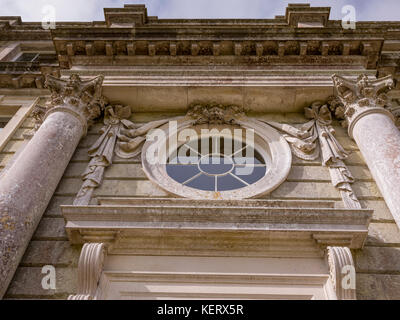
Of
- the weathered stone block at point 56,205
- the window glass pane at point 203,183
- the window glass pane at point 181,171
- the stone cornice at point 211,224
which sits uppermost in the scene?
the window glass pane at point 181,171

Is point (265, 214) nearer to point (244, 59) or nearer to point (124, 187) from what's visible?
point (124, 187)

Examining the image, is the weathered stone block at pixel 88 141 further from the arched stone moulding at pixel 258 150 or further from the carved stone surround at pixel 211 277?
the carved stone surround at pixel 211 277

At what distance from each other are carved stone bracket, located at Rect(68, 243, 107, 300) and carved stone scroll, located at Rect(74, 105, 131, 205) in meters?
1.54

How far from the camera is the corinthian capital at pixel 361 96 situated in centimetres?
855

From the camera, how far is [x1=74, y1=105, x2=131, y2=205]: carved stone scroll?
7.45m

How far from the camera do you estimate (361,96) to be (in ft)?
29.2

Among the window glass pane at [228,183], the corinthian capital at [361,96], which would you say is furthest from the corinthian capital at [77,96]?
the corinthian capital at [361,96]

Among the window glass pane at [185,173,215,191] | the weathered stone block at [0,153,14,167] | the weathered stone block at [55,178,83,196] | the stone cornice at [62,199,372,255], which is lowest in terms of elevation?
the stone cornice at [62,199,372,255]

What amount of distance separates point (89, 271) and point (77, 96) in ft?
15.4

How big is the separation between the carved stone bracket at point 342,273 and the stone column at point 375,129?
1.27 metres

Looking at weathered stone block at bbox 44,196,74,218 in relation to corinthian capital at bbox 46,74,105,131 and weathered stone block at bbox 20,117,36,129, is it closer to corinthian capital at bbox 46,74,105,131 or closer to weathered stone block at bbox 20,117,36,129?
corinthian capital at bbox 46,74,105,131

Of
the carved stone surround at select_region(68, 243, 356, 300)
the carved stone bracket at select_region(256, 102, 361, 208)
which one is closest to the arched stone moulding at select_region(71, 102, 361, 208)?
the carved stone bracket at select_region(256, 102, 361, 208)

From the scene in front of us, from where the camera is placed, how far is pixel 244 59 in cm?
1044
